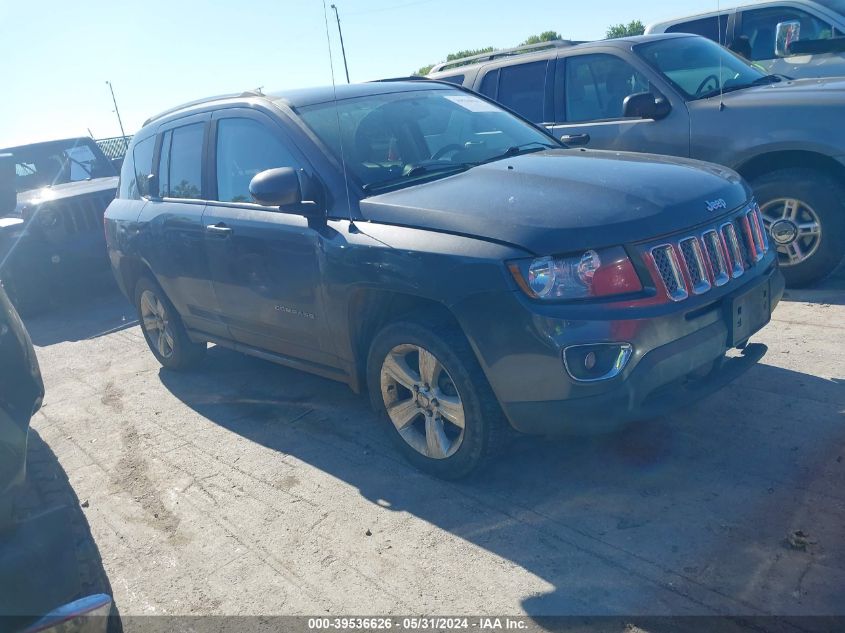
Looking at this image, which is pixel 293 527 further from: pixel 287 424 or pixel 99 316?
pixel 99 316

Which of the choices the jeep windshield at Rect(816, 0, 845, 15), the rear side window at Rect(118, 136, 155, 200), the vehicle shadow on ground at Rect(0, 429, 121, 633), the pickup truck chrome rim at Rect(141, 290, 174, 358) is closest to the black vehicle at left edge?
the vehicle shadow on ground at Rect(0, 429, 121, 633)

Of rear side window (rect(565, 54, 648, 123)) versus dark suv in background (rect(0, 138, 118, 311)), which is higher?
rear side window (rect(565, 54, 648, 123))

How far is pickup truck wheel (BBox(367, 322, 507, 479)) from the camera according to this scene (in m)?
3.32

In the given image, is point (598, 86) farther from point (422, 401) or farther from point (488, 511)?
point (488, 511)

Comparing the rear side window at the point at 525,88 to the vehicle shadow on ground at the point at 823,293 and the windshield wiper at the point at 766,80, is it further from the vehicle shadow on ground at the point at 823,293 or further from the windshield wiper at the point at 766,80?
the vehicle shadow on ground at the point at 823,293

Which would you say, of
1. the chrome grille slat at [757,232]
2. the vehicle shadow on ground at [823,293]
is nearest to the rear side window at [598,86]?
the vehicle shadow on ground at [823,293]

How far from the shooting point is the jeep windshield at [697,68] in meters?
6.18

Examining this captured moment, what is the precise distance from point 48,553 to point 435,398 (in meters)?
1.83

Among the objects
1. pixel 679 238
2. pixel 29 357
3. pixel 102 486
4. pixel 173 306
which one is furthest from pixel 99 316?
pixel 679 238

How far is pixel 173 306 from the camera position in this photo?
552 cm

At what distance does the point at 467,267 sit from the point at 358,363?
41.6 inches

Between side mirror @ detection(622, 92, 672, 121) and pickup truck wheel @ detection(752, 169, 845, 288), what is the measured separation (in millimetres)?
921

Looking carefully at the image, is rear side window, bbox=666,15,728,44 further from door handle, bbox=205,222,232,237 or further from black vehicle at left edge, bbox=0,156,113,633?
black vehicle at left edge, bbox=0,156,113,633

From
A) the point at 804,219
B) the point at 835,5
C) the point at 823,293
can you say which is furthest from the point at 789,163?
the point at 835,5
